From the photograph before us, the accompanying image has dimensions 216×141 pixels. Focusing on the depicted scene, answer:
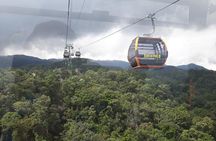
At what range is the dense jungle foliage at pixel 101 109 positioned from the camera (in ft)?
71.1

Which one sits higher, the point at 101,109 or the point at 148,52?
the point at 148,52

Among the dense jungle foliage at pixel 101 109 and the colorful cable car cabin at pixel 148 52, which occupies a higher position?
the colorful cable car cabin at pixel 148 52

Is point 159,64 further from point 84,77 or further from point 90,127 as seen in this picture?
point 84,77

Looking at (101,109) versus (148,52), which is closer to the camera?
(148,52)

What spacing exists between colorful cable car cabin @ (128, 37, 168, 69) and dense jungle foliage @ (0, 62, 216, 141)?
14.3 meters

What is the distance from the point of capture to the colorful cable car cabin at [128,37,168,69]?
6.42m

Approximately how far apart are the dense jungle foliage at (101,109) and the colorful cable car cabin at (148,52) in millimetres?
14275

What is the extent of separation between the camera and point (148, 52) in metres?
6.56

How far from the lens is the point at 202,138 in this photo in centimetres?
2281

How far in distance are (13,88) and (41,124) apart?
339 cm

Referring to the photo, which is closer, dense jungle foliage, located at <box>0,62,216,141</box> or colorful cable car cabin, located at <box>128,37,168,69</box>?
colorful cable car cabin, located at <box>128,37,168,69</box>

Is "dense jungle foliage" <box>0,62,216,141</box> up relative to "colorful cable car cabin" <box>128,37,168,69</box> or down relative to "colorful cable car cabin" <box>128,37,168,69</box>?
down

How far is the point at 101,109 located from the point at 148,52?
18420 mm

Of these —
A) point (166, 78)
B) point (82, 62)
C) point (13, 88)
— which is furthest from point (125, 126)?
point (82, 62)
